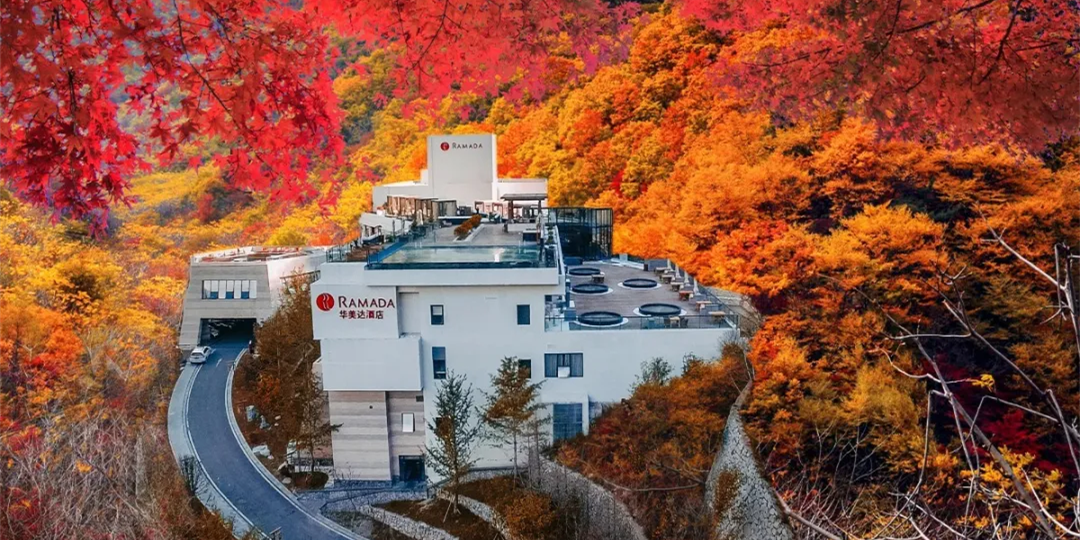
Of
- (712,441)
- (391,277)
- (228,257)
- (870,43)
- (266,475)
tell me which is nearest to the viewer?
(870,43)

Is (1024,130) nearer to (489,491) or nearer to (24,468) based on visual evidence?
(489,491)

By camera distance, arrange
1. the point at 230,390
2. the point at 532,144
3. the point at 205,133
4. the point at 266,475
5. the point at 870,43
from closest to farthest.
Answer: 1. the point at 205,133
2. the point at 870,43
3. the point at 266,475
4. the point at 230,390
5. the point at 532,144

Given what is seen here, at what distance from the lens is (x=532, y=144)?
43062mm

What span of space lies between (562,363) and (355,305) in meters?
5.24

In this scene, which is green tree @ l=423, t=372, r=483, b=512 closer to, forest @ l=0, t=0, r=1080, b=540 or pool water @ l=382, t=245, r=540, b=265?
forest @ l=0, t=0, r=1080, b=540

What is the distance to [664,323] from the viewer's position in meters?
15.5

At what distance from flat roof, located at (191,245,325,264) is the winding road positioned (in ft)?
16.8

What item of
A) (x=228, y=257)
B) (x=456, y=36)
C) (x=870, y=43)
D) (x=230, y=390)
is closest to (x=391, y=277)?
(x=456, y=36)

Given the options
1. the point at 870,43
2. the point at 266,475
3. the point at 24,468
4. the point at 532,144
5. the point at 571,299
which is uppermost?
the point at 532,144

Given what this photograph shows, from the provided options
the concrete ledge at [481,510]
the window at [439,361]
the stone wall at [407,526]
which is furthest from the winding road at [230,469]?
the window at [439,361]

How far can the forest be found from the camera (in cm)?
381

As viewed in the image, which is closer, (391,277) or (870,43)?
(870,43)

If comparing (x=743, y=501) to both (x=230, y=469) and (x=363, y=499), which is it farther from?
(x=230, y=469)

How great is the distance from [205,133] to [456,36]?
1799 mm
